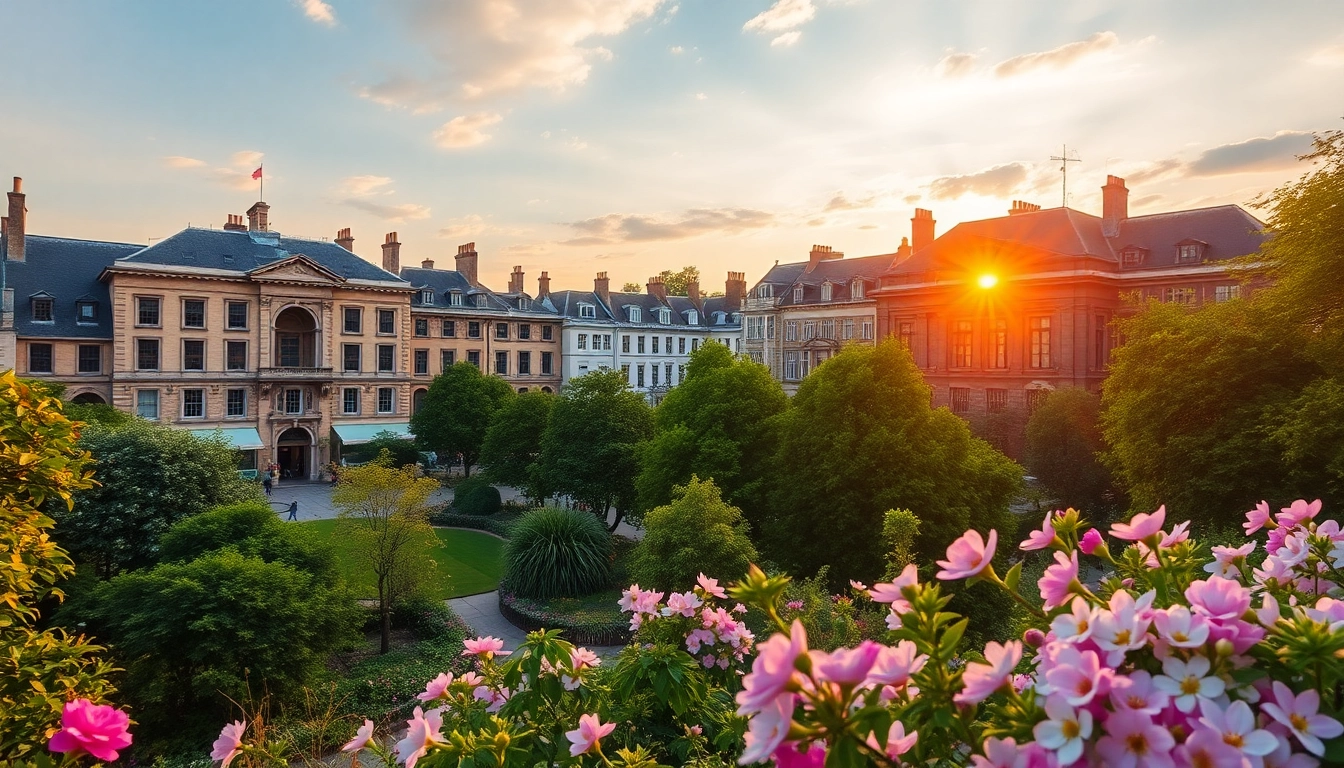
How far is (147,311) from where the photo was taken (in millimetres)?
43812

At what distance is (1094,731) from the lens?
2.09 meters

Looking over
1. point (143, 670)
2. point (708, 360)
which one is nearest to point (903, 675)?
point (143, 670)

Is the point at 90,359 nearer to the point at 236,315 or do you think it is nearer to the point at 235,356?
the point at 235,356

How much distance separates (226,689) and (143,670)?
179 centimetres

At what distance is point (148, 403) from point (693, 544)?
1638 inches

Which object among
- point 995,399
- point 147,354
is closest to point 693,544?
point 995,399

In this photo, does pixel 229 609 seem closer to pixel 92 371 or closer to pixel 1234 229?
pixel 92 371

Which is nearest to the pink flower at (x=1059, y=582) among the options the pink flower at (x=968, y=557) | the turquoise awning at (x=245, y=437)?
the pink flower at (x=968, y=557)

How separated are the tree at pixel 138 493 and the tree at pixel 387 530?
317cm

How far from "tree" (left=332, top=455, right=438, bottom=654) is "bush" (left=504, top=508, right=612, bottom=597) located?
12.9 feet

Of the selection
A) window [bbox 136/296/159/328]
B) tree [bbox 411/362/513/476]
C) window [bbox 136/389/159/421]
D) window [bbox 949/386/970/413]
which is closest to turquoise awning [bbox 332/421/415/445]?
tree [bbox 411/362/513/476]

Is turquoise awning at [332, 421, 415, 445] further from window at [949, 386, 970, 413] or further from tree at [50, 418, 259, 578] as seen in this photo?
window at [949, 386, 970, 413]

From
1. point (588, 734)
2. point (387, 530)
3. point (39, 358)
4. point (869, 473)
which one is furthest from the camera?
point (39, 358)

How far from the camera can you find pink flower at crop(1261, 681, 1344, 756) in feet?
6.56
